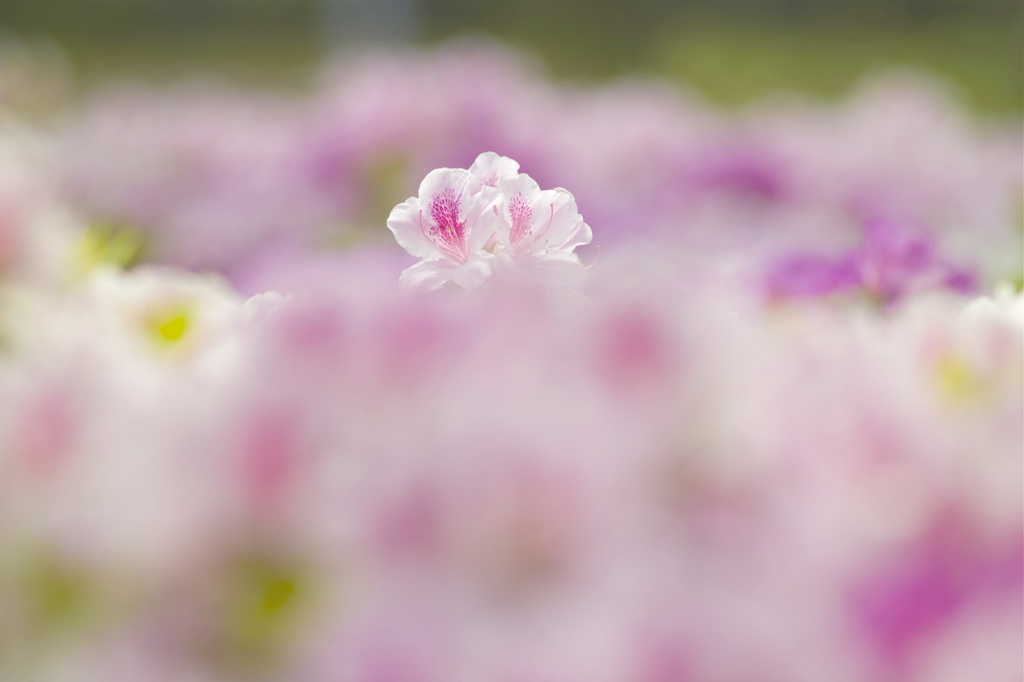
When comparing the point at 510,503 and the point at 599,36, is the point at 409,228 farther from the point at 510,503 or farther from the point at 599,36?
the point at 599,36

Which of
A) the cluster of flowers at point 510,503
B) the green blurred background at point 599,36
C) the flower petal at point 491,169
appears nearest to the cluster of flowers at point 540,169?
the flower petal at point 491,169

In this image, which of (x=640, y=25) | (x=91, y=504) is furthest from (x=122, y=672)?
(x=640, y=25)

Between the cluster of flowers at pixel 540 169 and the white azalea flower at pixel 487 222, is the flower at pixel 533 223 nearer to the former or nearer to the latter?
the white azalea flower at pixel 487 222

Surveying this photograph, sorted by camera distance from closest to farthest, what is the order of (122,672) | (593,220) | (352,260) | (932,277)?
(122,672) < (932,277) < (352,260) < (593,220)

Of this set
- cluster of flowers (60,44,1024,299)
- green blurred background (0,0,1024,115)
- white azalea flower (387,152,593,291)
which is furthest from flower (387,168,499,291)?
green blurred background (0,0,1024,115)

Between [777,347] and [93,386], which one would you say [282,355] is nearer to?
[93,386]

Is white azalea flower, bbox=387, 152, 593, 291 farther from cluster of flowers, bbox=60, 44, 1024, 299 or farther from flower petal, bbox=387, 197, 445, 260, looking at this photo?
cluster of flowers, bbox=60, 44, 1024, 299
